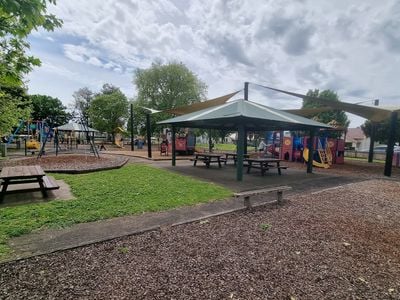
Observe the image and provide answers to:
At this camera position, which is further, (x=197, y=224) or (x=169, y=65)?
(x=169, y=65)

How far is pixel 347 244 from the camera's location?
331 cm

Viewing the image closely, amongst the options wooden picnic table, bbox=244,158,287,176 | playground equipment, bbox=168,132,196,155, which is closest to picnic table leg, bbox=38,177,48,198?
wooden picnic table, bbox=244,158,287,176

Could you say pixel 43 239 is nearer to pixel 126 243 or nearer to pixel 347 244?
pixel 126 243

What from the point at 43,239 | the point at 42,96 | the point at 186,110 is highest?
the point at 42,96

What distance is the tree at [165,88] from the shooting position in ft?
96.9

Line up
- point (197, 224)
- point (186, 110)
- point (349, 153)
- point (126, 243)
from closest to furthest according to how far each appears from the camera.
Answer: point (126, 243), point (197, 224), point (186, 110), point (349, 153)

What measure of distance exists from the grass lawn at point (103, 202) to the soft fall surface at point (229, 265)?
99 centimetres

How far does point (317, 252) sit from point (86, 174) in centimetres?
778

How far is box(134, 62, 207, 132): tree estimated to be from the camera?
29531 millimetres

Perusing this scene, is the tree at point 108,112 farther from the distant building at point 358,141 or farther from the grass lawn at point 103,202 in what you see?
the distant building at point 358,141

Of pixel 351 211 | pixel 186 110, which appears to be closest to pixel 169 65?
pixel 186 110

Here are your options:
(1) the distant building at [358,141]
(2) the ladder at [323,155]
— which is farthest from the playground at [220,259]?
(1) the distant building at [358,141]

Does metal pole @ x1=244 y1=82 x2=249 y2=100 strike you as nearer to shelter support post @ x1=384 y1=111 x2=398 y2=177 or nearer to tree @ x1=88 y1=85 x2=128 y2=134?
shelter support post @ x1=384 y1=111 x2=398 y2=177

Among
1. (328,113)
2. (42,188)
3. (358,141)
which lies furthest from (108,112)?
(358,141)
